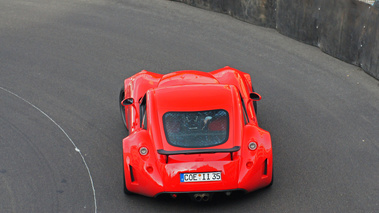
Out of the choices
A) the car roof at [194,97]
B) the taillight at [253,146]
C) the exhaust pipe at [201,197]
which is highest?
the car roof at [194,97]

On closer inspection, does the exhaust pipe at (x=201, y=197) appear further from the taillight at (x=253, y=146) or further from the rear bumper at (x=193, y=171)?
the taillight at (x=253, y=146)

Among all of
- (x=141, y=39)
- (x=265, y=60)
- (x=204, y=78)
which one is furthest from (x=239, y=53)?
(x=204, y=78)

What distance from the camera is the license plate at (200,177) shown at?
8125mm

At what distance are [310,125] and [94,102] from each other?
152 inches

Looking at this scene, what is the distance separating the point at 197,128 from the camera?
8539mm

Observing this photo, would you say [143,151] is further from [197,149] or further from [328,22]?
[328,22]

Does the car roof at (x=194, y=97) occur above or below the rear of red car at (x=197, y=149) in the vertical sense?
above

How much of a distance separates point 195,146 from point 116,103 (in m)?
3.73

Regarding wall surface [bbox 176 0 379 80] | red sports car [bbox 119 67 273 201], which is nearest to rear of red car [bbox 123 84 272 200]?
red sports car [bbox 119 67 273 201]

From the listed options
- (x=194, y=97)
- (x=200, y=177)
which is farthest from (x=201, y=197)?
(x=194, y=97)

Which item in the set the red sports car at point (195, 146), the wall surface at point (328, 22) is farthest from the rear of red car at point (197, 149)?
the wall surface at point (328, 22)

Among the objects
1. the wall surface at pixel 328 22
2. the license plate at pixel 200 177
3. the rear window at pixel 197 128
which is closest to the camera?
the license plate at pixel 200 177

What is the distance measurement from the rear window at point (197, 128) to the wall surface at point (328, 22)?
193 inches

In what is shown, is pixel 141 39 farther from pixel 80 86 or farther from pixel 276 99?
pixel 276 99
